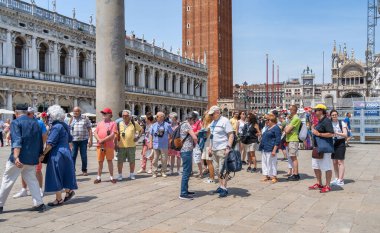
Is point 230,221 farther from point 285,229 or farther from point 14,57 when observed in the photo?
point 14,57

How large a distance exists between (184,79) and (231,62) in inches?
788

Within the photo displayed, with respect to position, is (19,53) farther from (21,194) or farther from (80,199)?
(80,199)

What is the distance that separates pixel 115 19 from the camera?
12445 mm

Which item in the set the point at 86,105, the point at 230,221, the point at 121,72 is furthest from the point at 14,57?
the point at 230,221

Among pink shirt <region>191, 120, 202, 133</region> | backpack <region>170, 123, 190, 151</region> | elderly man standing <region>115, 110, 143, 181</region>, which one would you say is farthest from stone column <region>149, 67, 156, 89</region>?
backpack <region>170, 123, 190, 151</region>

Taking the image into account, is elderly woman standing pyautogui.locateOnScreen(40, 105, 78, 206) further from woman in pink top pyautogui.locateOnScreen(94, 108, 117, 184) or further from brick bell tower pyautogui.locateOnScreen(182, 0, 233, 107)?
brick bell tower pyautogui.locateOnScreen(182, 0, 233, 107)

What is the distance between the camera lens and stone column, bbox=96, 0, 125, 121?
40.7 ft

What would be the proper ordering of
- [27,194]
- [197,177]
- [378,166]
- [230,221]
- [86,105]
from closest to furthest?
[230,221] < [27,194] < [197,177] < [378,166] < [86,105]

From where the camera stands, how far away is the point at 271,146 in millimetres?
8641

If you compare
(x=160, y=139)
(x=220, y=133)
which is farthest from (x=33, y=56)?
(x=220, y=133)

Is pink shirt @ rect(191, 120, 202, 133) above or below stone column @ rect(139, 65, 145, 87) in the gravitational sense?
below

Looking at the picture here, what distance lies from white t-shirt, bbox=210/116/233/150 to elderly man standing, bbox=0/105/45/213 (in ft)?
9.86

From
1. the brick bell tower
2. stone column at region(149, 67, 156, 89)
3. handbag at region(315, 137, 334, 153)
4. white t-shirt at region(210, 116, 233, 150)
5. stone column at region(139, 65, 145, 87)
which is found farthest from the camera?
the brick bell tower

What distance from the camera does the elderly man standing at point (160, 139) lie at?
9.54m
